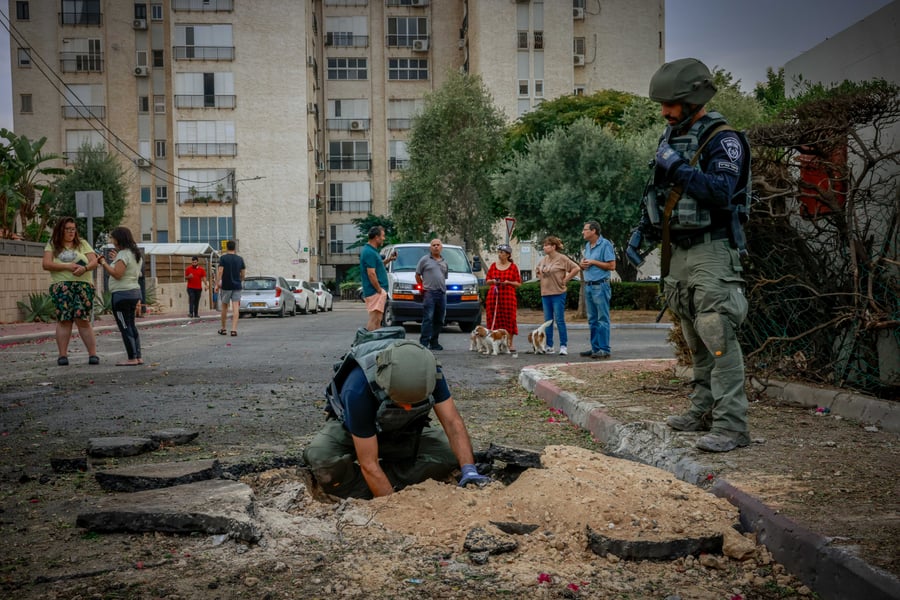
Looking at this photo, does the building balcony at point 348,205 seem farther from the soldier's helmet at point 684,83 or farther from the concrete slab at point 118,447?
the soldier's helmet at point 684,83

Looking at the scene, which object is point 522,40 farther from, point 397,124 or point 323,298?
point 323,298

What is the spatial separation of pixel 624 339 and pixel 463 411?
975 centimetres

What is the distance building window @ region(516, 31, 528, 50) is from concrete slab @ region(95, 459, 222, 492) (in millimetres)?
54448

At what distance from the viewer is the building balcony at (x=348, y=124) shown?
60.4 meters

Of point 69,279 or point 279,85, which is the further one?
point 279,85

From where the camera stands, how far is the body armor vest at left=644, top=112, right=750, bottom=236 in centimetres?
453

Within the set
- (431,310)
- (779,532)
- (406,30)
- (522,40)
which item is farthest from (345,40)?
(779,532)

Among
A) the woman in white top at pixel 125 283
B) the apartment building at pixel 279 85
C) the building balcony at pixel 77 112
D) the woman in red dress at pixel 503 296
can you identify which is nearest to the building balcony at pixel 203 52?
the apartment building at pixel 279 85

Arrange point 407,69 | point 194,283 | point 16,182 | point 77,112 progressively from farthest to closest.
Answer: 1. point 407,69
2. point 77,112
3. point 16,182
4. point 194,283

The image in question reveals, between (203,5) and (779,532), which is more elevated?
(203,5)

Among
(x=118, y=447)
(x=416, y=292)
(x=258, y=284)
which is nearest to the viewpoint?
(x=118, y=447)

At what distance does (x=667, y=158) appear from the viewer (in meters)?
4.53

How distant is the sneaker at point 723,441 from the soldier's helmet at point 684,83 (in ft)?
6.27

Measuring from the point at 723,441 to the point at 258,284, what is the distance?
25.4 meters
